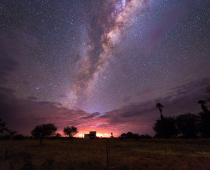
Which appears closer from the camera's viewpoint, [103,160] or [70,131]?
[103,160]

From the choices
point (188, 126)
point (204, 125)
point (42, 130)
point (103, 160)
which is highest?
point (188, 126)

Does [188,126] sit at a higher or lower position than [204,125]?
higher

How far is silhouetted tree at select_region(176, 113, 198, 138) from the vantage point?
5350cm

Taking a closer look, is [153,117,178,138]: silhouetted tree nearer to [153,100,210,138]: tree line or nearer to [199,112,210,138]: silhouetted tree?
[153,100,210,138]: tree line

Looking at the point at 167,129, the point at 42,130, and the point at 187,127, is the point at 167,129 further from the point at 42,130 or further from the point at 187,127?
the point at 42,130

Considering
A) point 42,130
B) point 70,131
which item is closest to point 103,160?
point 42,130

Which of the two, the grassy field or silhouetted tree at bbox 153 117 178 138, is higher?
silhouetted tree at bbox 153 117 178 138

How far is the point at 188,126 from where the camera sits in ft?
179

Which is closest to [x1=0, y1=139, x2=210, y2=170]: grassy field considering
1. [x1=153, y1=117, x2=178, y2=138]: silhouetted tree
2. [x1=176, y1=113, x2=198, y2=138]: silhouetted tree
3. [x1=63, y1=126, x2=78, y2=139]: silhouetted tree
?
[x1=176, y1=113, x2=198, y2=138]: silhouetted tree

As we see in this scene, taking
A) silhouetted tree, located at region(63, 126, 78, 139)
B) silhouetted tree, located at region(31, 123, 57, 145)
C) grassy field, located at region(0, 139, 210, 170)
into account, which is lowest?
grassy field, located at region(0, 139, 210, 170)

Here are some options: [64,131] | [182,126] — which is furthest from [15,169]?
[64,131]

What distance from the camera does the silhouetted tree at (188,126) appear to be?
176 ft

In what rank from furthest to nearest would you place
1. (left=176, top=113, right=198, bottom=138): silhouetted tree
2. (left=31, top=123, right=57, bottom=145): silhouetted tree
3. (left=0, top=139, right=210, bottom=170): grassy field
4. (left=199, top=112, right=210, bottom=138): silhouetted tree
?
(left=176, top=113, right=198, bottom=138): silhouetted tree < (left=199, top=112, right=210, bottom=138): silhouetted tree < (left=31, top=123, right=57, bottom=145): silhouetted tree < (left=0, top=139, right=210, bottom=170): grassy field

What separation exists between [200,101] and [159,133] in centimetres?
3330
